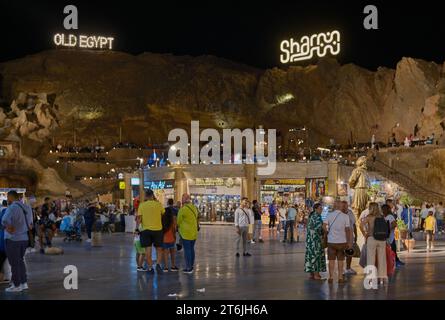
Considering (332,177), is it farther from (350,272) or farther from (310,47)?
(310,47)

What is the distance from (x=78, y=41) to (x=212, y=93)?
21.0 m

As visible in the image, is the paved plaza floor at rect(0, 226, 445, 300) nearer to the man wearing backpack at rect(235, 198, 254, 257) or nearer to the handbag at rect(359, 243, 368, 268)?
the handbag at rect(359, 243, 368, 268)

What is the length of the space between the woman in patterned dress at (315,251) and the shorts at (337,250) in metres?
0.47

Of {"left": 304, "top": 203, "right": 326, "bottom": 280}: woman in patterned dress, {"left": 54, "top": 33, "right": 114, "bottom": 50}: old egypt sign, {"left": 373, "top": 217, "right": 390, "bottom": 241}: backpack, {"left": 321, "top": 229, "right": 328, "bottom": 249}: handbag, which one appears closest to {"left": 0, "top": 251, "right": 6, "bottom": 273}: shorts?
{"left": 304, "top": 203, "right": 326, "bottom": 280}: woman in patterned dress

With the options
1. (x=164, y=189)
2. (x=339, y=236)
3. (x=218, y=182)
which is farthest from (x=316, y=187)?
(x=339, y=236)

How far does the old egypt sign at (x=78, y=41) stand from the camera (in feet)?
279

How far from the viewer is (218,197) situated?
39.4 metres

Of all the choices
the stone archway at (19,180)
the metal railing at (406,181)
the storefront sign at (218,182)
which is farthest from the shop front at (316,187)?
the stone archway at (19,180)

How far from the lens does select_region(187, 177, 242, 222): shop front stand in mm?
39062

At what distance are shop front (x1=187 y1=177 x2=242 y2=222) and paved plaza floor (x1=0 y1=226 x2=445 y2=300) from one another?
64.1ft

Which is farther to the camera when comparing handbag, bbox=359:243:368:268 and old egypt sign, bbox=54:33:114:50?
old egypt sign, bbox=54:33:114:50

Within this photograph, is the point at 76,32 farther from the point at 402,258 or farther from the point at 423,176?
the point at 402,258

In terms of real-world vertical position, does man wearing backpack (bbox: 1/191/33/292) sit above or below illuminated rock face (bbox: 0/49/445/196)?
below
